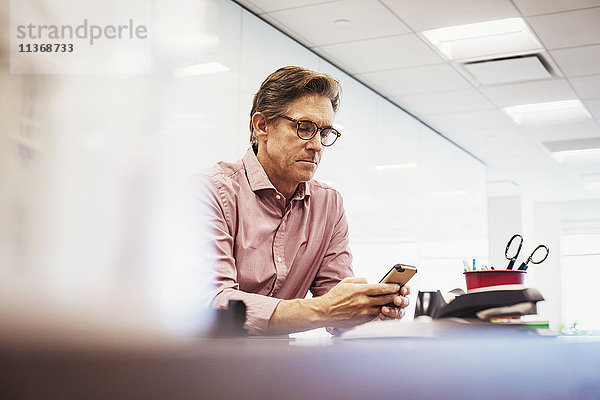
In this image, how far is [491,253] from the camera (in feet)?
32.1

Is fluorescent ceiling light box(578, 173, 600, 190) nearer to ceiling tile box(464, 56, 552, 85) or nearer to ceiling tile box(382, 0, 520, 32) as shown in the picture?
ceiling tile box(464, 56, 552, 85)

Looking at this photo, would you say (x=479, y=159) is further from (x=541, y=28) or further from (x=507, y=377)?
(x=507, y=377)

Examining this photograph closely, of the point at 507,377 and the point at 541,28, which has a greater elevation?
the point at 541,28

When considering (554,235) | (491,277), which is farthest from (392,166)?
(554,235)

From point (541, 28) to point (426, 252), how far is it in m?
2.47

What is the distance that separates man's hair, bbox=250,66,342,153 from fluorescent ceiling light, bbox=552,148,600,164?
6.02 m

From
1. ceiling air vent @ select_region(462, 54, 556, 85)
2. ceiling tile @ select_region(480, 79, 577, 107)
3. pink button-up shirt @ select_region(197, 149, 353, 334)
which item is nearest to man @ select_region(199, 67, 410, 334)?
pink button-up shirt @ select_region(197, 149, 353, 334)

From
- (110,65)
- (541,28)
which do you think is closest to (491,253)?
(541,28)

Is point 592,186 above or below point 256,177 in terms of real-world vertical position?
above

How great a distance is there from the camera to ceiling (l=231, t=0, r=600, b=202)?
3.50 metres

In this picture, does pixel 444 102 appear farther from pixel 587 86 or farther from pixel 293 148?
pixel 293 148

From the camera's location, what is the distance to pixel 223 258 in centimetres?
124

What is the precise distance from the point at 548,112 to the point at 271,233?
15.9 ft

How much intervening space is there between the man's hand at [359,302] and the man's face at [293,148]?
52 cm
